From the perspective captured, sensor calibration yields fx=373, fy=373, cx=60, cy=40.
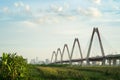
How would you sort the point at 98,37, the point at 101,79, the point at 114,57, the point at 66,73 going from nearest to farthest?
the point at 101,79
the point at 66,73
the point at 98,37
the point at 114,57

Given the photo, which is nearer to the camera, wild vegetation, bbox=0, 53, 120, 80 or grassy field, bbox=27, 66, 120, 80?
wild vegetation, bbox=0, 53, 120, 80

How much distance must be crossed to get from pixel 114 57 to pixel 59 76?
70.9 meters

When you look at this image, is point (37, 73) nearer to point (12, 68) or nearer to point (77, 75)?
point (77, 75)

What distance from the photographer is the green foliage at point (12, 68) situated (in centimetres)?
5912

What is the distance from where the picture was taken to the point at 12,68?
59.5 metres

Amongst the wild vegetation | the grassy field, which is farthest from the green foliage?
the grassy field

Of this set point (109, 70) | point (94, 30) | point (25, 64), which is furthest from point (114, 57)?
point (25, 64)

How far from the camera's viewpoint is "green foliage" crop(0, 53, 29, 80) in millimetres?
59125

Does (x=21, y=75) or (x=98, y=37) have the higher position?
(x=98, y=37)

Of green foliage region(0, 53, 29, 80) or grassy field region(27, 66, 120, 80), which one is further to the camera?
grassy field region(27, 66, 120, 80)

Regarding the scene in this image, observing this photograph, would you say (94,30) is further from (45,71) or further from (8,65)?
(8,65)

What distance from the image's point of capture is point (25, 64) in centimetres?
6181

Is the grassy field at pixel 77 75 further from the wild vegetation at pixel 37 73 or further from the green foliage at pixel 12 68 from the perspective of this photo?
the green foliage at pixel 12 68

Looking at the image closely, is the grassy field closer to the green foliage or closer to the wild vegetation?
the wild vegetation
